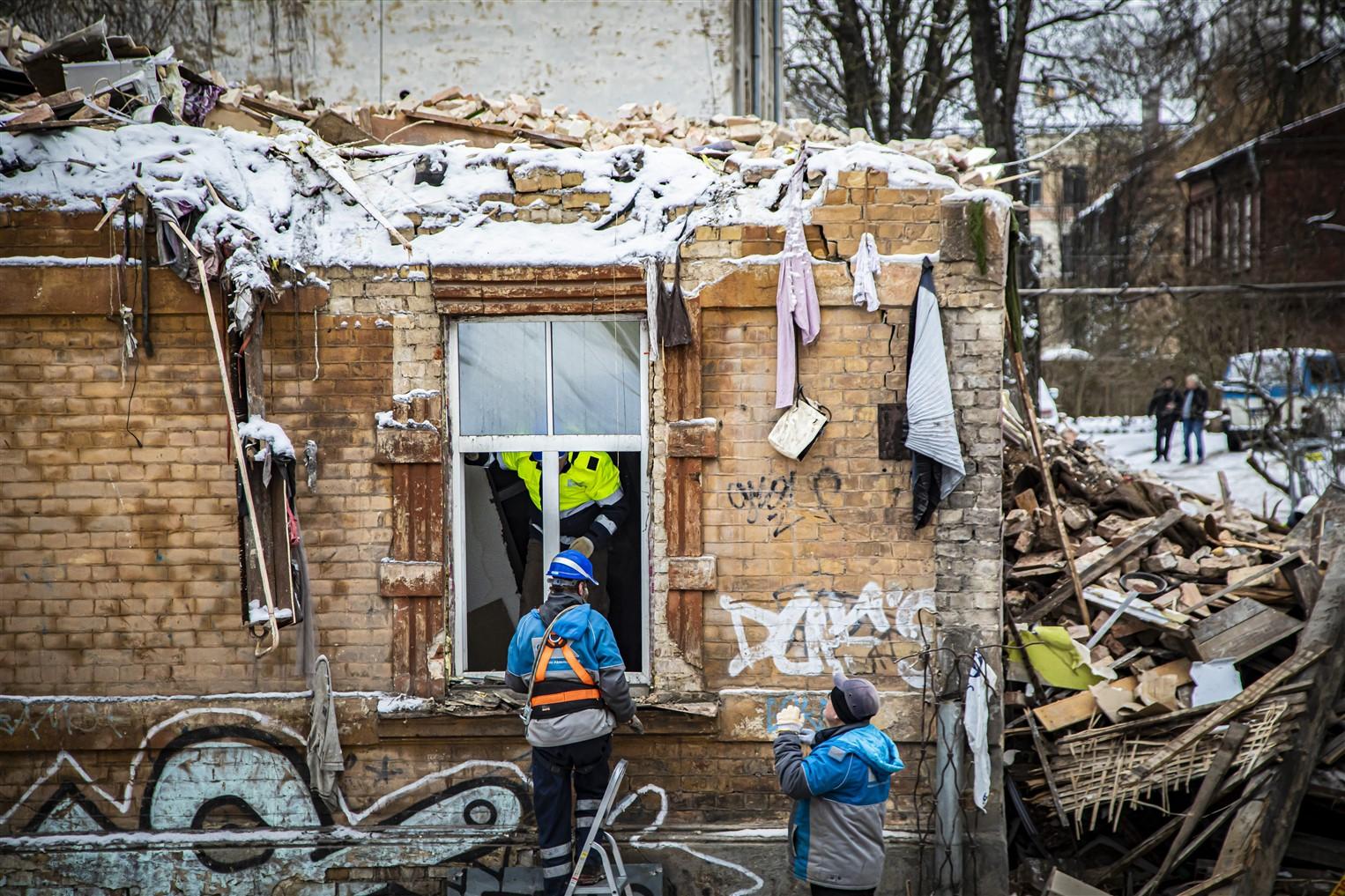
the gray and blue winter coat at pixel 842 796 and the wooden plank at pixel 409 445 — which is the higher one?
the wooden plank at pixel 409 445

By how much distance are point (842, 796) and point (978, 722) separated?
1.40 metres

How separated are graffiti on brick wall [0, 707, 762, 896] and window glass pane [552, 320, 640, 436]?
1.94 metres

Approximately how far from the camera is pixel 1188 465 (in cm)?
1805

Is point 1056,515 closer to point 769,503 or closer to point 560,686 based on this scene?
point 769,503

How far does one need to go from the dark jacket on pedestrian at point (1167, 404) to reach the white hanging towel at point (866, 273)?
14681 millimetres

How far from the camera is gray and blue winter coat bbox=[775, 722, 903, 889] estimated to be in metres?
4.29

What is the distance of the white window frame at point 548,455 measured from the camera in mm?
5680

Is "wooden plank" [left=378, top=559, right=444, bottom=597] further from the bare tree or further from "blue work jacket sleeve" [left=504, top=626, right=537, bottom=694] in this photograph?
the bare tree

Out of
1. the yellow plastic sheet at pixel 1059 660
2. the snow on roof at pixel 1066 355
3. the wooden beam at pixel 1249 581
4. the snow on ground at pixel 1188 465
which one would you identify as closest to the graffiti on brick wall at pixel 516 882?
the yellow plastic sheet at pixel 1059 660

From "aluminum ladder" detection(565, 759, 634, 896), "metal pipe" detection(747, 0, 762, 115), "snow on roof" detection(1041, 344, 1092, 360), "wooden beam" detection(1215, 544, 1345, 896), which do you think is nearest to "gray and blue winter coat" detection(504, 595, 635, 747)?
"aluminum ladder" detection(565, 759, 634, 896)

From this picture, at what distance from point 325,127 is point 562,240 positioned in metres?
1.60

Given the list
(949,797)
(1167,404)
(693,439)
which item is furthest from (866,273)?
(1167,404)

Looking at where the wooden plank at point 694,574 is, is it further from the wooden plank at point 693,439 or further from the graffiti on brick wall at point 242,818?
the graffiti on brick wall at point 242,818

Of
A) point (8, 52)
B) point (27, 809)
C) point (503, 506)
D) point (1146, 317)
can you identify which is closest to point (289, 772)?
point (27, 809)
